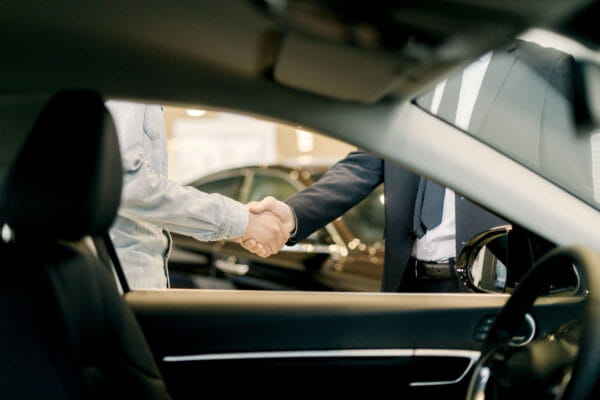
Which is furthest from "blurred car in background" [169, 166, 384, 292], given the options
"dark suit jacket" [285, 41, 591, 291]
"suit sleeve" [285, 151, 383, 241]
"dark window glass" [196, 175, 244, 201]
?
"dark suit jacket" [285, 41, 591, 291]

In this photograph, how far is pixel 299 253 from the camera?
416 cm

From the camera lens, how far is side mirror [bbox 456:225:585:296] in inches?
70.9

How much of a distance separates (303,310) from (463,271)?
0.46 meters

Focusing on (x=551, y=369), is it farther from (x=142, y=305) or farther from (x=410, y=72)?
(x=142, y=305)

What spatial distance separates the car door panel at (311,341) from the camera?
190cm

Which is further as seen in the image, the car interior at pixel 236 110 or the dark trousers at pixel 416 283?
the dark trousers at pixel 416 283

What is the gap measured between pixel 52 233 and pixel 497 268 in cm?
117

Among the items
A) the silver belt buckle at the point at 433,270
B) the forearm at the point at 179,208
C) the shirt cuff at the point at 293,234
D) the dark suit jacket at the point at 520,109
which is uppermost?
the dark suit jacket at the point at 520,109

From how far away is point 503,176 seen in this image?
150 centimetres

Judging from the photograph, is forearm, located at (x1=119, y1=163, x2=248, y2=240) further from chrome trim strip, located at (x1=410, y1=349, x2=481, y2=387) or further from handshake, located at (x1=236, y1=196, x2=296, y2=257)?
chrome trim strip, located at (x1=410, y1=349, x2=481, y2=387)

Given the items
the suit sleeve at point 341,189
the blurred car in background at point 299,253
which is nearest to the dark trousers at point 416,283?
the suit sleeve at point 341,189

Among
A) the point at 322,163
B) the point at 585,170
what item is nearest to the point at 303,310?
the point at 585,170

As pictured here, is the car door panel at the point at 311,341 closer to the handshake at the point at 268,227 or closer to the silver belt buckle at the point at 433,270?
the handshake at the point at 268,227

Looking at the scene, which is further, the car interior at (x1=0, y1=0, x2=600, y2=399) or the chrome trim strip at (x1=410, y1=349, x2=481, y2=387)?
the chrome trim strip at (x1=410, y1=349, x2=481, y2=387)
